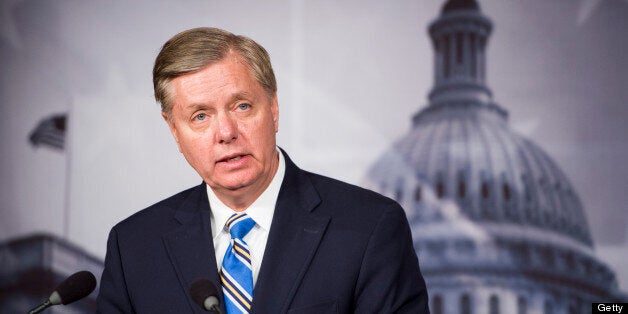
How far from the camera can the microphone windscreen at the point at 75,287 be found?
6.42 feet

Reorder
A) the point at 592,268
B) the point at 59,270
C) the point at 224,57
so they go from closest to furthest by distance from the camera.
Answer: the point at 224,57, the point at 592,268, the point at 59,270

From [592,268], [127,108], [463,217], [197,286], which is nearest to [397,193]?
[463,217]

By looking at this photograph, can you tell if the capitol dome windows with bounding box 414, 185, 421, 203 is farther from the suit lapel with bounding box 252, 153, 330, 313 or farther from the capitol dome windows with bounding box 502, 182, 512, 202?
the suit lapel with bounding box 252, 153, 330, 313

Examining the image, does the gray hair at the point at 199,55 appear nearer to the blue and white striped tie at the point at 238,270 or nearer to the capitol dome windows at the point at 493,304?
the blue and white striped tie at the point at 238,270

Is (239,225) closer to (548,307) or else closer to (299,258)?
(299,258)

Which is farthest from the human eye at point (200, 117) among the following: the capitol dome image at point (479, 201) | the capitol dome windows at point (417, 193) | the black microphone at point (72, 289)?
the capitol dome windows at point (417, 193)

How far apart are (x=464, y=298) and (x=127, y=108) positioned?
10.1 feet

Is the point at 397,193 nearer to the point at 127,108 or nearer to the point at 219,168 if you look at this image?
the point at 127,108

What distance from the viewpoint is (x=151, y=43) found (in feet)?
20.0

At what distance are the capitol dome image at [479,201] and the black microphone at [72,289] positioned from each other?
12.4 feet

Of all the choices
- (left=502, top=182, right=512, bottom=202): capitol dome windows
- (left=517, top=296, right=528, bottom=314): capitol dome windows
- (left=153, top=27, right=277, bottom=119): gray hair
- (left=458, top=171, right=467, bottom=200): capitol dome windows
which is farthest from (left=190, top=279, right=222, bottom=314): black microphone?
(left=502, top=182, right=512, bottom=202): capitol dome windows

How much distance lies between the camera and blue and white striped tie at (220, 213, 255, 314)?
6.79 ft

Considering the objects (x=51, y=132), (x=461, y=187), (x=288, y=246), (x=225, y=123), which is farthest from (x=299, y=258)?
(x=51, y=132)

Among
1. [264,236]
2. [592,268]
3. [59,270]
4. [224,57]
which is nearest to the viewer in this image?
[224,57]
